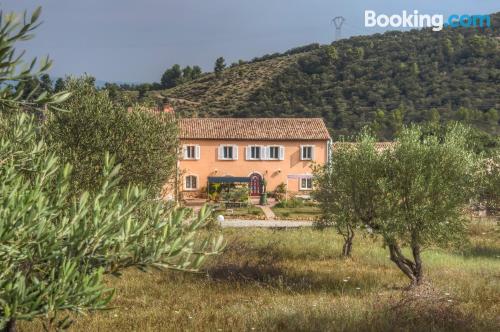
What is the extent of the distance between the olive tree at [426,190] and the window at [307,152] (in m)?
31.1

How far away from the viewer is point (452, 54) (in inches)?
3258

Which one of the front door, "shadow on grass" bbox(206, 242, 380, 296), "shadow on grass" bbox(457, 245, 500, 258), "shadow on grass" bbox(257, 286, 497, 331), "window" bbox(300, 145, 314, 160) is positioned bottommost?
"shadow on grass" bbox(457, 245, 500, 258)

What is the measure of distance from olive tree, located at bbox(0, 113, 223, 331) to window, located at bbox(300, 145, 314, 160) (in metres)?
41.6

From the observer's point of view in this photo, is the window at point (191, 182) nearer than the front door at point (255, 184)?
Yes

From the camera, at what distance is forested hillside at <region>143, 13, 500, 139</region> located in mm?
68625

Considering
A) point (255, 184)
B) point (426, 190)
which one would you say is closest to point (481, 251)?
point (426, 190)

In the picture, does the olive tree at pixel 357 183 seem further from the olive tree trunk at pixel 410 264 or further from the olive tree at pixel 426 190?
the olive tree trunk at pixel 410 264

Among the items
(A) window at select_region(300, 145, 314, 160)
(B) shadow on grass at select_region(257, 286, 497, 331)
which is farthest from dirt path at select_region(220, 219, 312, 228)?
(B) shadow on grass at select_region(257, 286, 497, 331)

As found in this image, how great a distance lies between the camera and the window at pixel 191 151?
46.6 meters

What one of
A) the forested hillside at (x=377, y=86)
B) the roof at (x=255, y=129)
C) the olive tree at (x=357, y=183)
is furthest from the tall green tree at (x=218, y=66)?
the olive tree at (x=357, y=183)

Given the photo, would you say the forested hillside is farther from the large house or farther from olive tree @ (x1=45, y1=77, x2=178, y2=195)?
olive tree @ (x1=45, y1=77, x2=178, y2=195)

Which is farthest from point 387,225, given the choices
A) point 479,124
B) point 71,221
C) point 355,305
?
point 479,124

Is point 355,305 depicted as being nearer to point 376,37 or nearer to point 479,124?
point 479,124

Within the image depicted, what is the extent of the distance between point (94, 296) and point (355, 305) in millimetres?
8732
